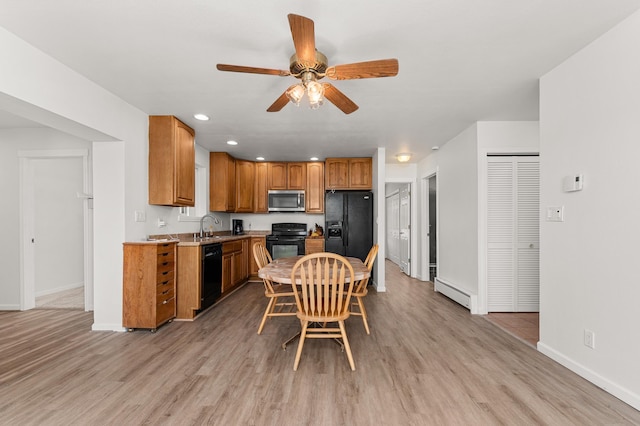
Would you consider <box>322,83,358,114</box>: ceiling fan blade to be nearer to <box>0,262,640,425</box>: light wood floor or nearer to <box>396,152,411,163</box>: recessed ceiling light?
<box>0,262,640,425</box>: light wood floor

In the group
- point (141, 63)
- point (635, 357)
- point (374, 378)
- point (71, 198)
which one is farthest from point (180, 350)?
point (71, 198)

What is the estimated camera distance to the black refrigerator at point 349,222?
5449 mm

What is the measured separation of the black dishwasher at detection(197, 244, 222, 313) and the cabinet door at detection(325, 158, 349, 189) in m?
2.38

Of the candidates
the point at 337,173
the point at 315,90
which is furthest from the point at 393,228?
the point at 315,90

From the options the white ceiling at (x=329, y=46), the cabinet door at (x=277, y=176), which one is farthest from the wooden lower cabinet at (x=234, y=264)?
the white ceiling at (x=329, y=46)

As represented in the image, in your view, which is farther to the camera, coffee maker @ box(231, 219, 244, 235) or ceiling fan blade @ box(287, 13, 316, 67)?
coffee maker @ box(231, 219, 244, 235)

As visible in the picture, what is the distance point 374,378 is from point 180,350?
1.69 meters

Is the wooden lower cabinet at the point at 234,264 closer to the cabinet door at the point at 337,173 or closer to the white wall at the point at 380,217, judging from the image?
the cabinet door at the point at 337,173

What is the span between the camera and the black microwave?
19.4 feet

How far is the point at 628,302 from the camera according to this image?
6.24ft

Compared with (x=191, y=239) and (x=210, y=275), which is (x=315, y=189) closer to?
(x=191, y=239)

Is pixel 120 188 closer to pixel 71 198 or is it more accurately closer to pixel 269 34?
pixel 269 34

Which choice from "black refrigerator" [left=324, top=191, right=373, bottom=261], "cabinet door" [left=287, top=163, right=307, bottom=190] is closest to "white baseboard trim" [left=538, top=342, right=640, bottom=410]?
"black refrigerator" [left=324, top=191, right=373, bottom=261]

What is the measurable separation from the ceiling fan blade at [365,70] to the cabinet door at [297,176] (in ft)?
13.3
